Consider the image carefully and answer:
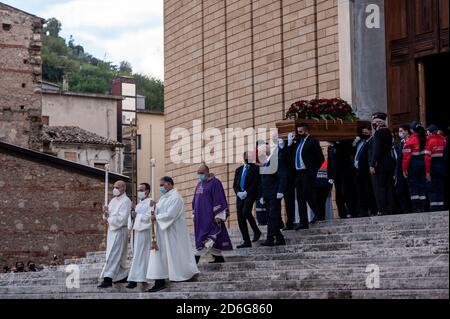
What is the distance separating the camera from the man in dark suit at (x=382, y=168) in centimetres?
1658

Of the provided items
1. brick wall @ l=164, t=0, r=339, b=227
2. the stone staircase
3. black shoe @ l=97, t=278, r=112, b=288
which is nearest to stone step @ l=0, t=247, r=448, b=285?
the stone staircase

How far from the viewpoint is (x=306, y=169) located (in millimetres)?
16812

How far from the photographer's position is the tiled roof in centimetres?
4469

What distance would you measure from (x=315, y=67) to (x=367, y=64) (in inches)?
44.5

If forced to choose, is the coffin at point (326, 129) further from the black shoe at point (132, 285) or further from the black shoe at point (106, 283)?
the black shoe at point (106, 283)

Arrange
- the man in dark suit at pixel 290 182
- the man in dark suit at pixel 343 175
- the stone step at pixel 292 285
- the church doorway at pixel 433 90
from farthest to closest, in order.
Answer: the church doorway at pixel 433 90, the man in dark suit at pixel 343 175, the man in dark suit at pixel 290 182, the stone step at pixel 292 285

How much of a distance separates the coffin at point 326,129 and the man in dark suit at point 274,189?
0.69m

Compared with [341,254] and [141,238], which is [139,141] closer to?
[141,238]

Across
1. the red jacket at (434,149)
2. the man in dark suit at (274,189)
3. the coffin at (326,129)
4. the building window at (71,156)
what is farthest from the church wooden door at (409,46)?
the building window at (71,156)

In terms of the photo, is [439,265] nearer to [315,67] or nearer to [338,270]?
[338,270]

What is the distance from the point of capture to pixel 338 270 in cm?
1375
